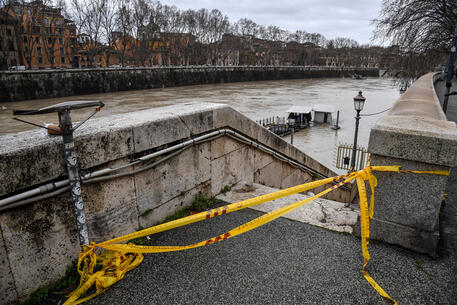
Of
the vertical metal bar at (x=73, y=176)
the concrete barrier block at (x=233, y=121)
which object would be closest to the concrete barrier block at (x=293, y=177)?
the concrete barrier block at (x=233, y=121)

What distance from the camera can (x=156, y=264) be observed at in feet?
9.13

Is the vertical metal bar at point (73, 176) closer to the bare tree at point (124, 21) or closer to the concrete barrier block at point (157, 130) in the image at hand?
A: the concrete barrier block at point (157, 130)

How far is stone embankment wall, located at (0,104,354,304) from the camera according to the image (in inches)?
86.0

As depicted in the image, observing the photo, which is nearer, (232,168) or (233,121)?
(233,121)

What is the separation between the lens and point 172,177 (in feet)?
11.6

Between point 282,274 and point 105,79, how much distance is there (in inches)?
1764

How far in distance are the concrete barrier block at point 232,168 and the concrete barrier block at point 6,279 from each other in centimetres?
252

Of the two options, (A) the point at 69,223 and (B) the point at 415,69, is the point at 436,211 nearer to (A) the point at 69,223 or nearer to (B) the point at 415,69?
(A) the point at 69,223

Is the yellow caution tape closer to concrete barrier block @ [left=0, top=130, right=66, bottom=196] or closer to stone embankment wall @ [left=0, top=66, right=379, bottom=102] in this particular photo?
concrete barrier block @ [left=0, top=130, right=66, bottom=196]

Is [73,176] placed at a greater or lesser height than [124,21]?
lesser

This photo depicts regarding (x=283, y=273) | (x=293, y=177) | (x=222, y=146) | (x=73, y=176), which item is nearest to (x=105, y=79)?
(x=293, y=177)

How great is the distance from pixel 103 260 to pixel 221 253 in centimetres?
110

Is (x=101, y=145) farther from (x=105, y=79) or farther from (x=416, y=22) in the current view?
(x=105, y=79)

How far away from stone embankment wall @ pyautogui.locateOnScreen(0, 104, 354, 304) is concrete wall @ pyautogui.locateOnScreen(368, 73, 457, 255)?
6.82 feet
